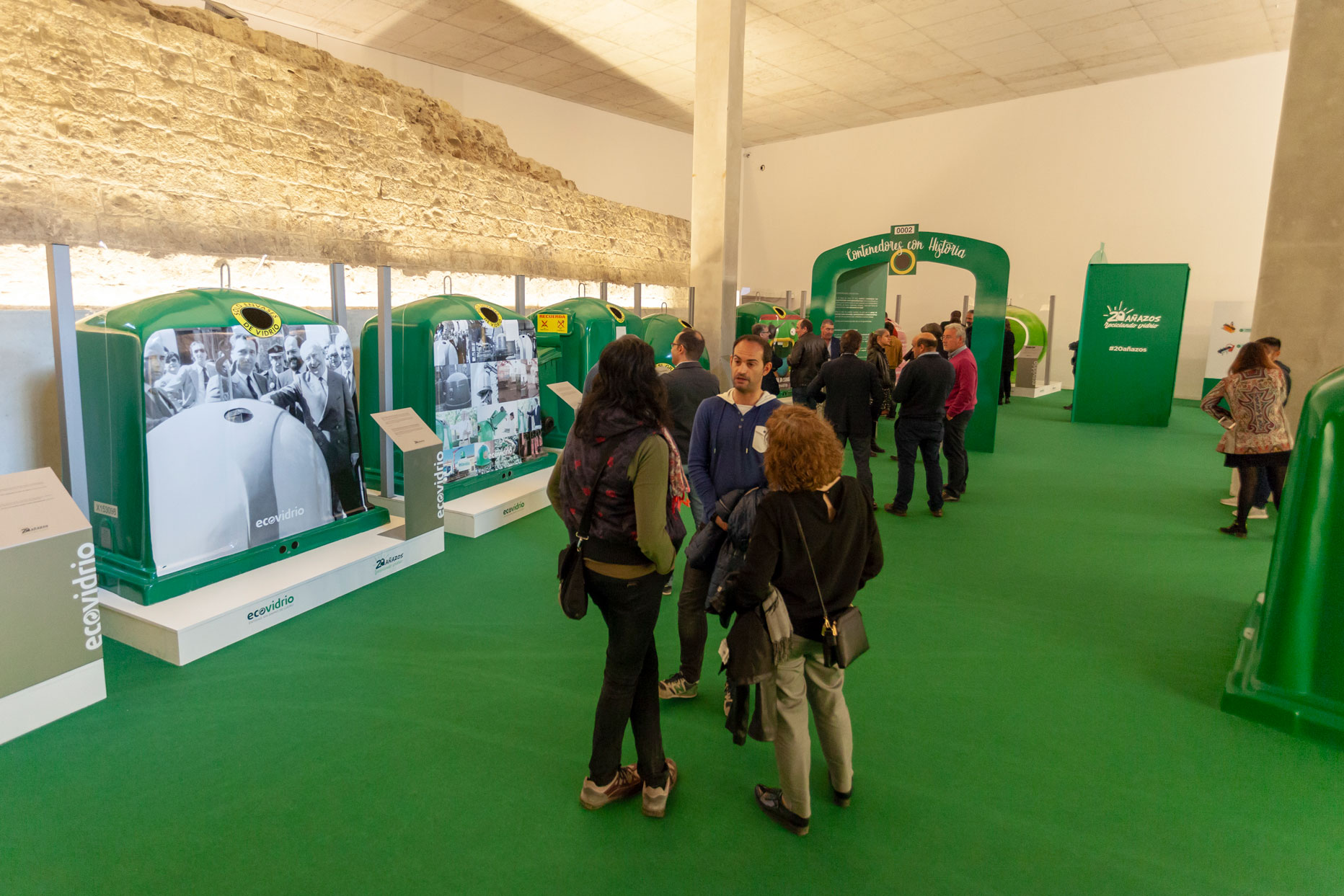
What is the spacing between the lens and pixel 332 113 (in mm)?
7797

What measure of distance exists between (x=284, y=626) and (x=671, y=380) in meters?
2.37

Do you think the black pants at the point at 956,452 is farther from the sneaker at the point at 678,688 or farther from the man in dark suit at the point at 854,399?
the sneaker at the point at 678,688

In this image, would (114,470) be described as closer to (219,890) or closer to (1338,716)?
(219,890)

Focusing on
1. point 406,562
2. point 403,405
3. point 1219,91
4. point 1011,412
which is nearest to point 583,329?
point 403,405

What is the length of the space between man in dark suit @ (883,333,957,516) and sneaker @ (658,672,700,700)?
3.34 meters

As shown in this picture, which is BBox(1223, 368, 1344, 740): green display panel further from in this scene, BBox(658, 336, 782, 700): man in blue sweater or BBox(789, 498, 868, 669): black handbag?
BBox(658, 336, 782, 700): man in blue sweater

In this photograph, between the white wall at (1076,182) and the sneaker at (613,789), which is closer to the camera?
the sneaker at (613,789)

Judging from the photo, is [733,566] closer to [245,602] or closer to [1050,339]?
[245,602]

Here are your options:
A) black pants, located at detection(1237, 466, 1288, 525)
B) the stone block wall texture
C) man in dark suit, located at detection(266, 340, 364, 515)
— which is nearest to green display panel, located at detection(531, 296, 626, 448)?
the stone block wall texture

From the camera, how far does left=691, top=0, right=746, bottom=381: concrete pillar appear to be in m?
9.02

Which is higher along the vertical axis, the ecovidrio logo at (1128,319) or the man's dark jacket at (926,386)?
the ecovidrio logo at (1128,319)

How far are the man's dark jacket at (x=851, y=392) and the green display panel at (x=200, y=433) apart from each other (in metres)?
3.60

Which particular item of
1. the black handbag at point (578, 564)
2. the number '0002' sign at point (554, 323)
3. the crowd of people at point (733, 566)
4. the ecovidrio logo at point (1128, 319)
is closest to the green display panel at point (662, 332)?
the number '0002' sign at point (554, 323)

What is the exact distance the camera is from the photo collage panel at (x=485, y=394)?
5.29 metres
